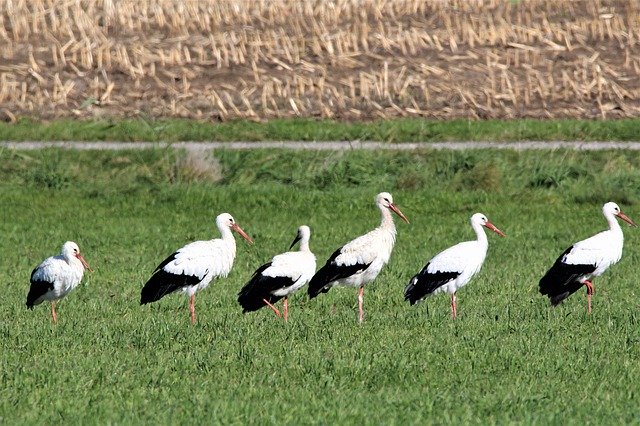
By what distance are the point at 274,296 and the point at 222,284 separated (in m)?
3.21

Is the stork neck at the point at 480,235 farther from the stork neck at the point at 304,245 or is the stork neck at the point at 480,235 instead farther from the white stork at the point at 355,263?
the stork neck at the point at 304,245

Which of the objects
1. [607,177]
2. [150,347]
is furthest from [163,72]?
[150,347]

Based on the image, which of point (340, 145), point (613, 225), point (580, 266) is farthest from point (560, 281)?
point (340, 145)

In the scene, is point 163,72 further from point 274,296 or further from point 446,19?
point 274,296

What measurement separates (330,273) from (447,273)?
1.21 metres

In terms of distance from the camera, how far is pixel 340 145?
27641mm

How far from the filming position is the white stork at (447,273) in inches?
538

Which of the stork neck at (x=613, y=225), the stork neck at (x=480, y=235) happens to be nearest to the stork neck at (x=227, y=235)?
the stork neck at (x=480, y=235)

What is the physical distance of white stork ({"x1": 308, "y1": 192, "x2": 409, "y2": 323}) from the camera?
1390cm

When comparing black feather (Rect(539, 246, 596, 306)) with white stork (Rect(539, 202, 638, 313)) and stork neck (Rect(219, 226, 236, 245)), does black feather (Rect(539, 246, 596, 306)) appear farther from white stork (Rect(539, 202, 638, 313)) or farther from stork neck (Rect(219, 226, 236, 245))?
stork neck (Rect(219, 226, 236, 245))

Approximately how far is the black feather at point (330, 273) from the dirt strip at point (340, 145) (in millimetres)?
12312

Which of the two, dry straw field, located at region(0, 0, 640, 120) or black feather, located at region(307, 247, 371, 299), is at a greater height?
black feather, located at region(307, 247, 371, 299)

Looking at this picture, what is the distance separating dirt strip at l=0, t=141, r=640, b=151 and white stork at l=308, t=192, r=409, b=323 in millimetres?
11855

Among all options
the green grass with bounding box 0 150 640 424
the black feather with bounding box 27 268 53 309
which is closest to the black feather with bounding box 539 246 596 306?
the green grass with bounding box 0 150 640 424
